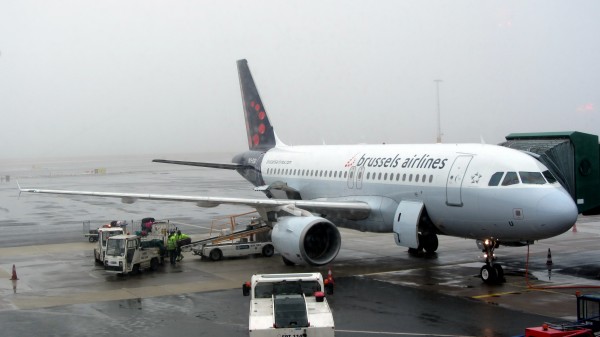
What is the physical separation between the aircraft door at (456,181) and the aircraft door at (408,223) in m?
1.31

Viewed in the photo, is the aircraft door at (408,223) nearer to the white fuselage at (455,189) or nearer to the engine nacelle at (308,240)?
the white fuselage at (455,189)

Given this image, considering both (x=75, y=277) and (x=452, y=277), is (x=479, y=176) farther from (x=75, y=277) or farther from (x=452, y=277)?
(x=75, y=277)

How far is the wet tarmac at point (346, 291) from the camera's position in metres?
19.2

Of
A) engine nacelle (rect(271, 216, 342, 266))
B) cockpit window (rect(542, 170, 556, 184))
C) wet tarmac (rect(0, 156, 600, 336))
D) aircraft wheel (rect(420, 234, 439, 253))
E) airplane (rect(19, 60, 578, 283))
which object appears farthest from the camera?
aircraft wheel (rect(420, 234, 439, 253))

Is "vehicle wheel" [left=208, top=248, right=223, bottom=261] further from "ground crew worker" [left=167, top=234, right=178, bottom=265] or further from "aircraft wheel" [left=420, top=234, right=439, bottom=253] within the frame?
"aircraft wheel" [left=420, top=234, right=439, bottom=253]

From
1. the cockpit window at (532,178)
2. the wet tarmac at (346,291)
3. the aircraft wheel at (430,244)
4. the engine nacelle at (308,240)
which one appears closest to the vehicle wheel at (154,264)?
the wet tarmac at (346,291)

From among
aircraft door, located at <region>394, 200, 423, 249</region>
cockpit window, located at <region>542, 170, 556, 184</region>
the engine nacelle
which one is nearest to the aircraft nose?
cockpit window, located at <region>542, 170, 556, 184</region>

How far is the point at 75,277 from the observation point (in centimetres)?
2708

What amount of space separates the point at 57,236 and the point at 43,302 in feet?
61.4

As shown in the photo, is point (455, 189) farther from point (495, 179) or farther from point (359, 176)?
point (359, 176)

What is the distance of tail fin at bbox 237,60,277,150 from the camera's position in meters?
40.4

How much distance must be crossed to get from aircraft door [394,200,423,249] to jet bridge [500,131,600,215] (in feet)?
15.3

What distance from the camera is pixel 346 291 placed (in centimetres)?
2367

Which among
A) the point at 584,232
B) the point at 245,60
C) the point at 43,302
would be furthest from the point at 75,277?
the point at 584,232
